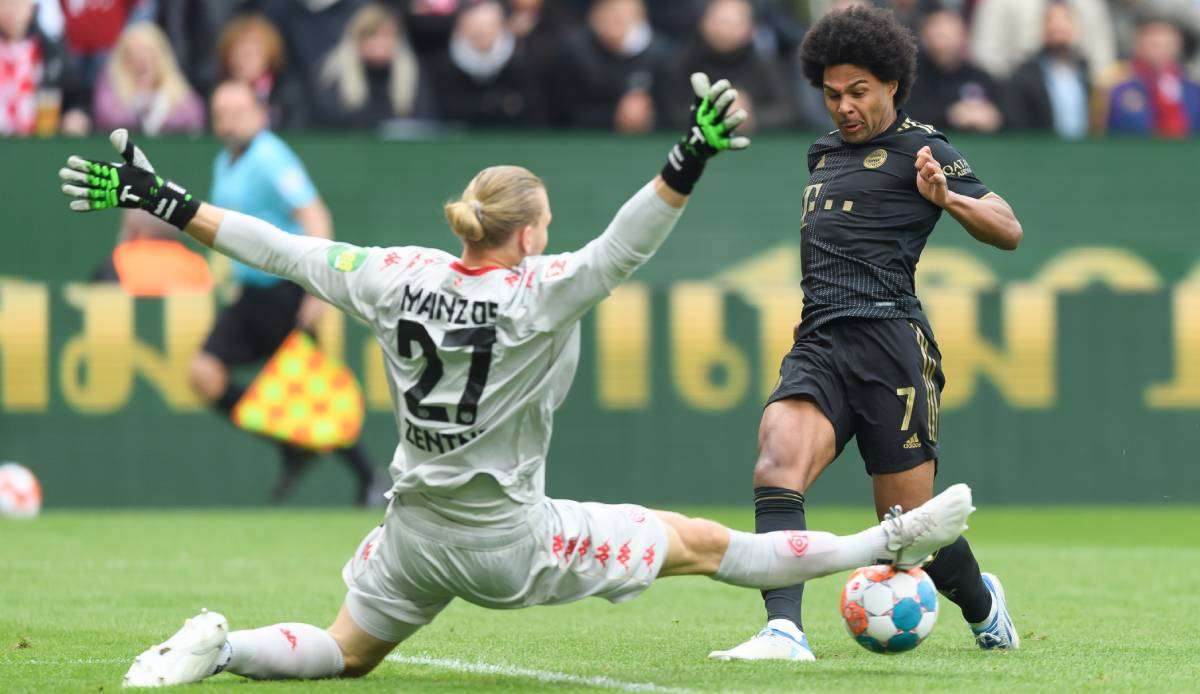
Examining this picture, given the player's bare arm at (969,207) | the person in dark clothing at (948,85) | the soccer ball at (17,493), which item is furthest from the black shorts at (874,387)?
the person in dark clothing at (948,85)

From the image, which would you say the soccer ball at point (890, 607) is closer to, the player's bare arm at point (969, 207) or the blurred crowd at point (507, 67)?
the player's bare arm at point (969, 207)

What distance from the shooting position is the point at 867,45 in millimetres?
6844

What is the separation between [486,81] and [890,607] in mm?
9454

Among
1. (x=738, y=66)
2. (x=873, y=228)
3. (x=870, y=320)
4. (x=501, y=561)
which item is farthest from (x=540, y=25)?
(x=501, y=561)

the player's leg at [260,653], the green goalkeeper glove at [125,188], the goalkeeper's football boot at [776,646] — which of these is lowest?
the goalkeeper's football boot at [776,646]

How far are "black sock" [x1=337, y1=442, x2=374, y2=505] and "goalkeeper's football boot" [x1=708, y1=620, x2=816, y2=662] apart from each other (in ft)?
26.1

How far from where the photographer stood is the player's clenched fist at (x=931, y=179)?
256 inches

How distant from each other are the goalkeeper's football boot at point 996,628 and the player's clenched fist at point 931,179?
56.2 inches

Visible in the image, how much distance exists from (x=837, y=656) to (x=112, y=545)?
19.5 feet

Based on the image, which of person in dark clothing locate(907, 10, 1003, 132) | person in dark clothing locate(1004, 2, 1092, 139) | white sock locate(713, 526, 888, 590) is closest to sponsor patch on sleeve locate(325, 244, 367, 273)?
white sock locate(713, 526, 888, 590)

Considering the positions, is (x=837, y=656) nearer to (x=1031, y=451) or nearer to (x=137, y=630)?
(x=137, y=630)

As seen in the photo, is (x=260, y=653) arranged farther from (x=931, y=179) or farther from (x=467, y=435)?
(x=931, y=179)

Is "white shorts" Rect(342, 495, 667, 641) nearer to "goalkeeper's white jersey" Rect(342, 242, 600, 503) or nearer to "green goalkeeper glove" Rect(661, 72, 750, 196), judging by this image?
"goalkeeper's white jersey" Rect(342, 242, 600, 503)

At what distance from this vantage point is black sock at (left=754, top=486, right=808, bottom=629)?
659 cm
